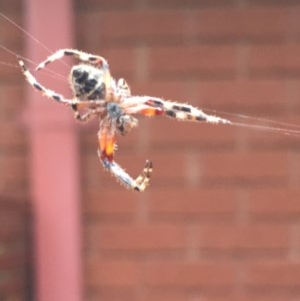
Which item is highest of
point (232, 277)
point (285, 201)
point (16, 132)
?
point (16, 132)

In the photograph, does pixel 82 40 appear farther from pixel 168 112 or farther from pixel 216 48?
pixel 168 112

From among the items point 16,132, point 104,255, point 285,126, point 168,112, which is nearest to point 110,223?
point 104,255

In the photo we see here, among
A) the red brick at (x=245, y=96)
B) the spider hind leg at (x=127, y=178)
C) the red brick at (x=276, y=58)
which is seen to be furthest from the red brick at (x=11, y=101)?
the spider hind leg at (x=127, y=178)

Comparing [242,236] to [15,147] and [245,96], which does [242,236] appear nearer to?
[245,96]

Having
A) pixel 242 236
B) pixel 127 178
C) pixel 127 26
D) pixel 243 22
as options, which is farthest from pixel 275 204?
pixel 127 178

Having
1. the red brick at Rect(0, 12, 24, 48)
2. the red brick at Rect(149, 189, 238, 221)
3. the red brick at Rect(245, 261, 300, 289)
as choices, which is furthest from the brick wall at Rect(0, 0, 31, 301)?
the red brick at Rect(245, 261, 300, 289)
